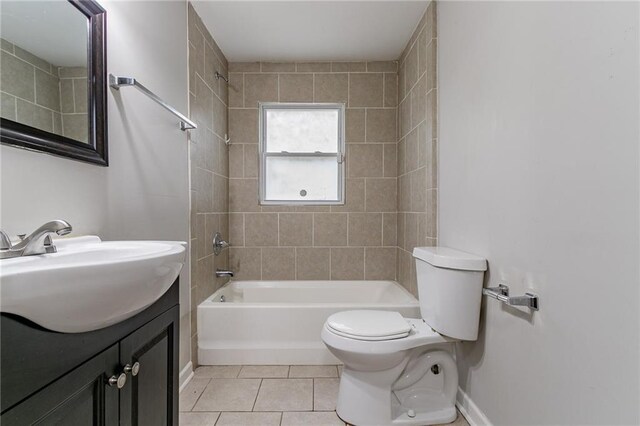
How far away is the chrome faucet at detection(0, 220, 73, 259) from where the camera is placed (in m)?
0.77

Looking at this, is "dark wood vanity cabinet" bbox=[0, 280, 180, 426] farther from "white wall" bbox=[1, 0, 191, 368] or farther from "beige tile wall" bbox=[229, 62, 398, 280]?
"beige tile wall" bbox=[229, 62, 398, 280]

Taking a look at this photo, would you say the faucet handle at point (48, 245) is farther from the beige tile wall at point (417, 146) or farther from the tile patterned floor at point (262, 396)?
the beige tile wall at point (417, 146)

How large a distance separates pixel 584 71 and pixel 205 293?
2311 mm

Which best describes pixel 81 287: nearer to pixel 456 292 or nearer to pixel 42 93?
pixel 42 93

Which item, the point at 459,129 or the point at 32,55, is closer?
the point at 32,55

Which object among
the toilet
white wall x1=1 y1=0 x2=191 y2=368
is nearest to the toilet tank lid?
the toilet

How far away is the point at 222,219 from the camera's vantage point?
270cm

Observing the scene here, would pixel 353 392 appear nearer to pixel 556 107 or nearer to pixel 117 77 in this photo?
pixel 556 107

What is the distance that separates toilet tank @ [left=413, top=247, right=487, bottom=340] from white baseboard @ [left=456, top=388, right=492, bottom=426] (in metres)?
0.37

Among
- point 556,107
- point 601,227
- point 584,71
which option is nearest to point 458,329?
point 601,227

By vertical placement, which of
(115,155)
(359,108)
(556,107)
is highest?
(359,108)

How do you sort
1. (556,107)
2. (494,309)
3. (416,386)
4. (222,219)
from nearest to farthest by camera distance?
(556,107)
(494,309)
(416,386)
(222,219)

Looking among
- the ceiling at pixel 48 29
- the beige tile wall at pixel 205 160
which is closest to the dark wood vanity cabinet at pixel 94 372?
the ceiling at pixel 48 29

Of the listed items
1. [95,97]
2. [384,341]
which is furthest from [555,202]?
[95,97]
